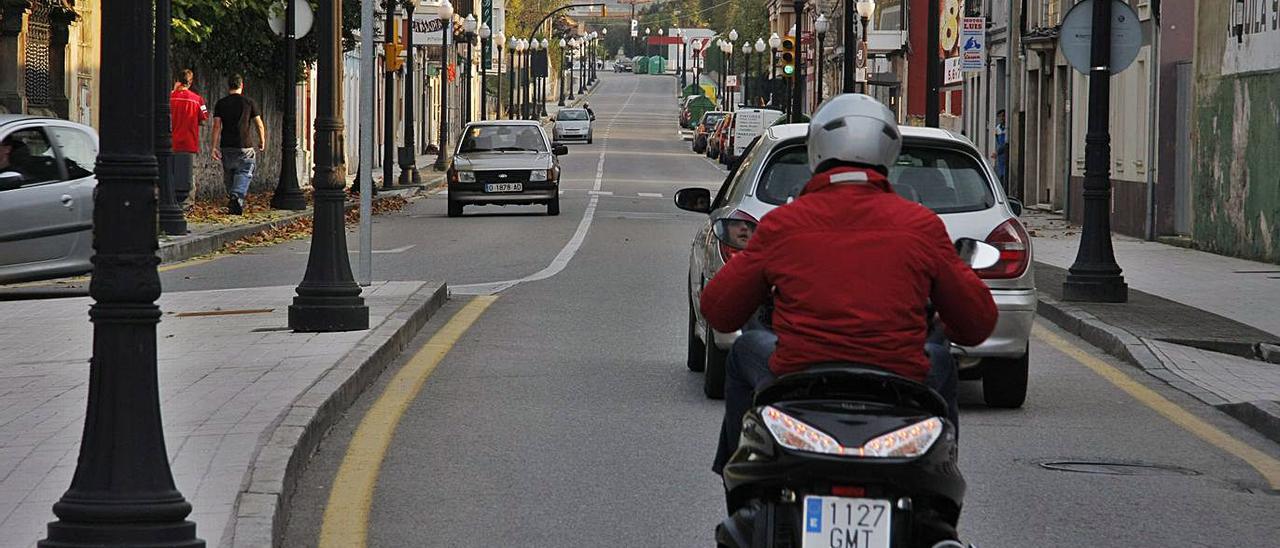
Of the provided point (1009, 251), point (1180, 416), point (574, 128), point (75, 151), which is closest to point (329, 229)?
point (75, 151)

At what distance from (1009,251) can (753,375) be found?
218 inches

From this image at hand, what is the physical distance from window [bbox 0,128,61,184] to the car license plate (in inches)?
640

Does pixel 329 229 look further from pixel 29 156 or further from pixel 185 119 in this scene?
pixel 185 119

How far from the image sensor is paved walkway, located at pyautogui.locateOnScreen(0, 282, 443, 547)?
297 inches

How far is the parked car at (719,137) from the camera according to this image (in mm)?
70938

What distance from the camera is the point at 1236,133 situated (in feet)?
82.0

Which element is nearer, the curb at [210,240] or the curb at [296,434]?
the curb at [296,434]

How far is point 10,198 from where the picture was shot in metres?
17.0

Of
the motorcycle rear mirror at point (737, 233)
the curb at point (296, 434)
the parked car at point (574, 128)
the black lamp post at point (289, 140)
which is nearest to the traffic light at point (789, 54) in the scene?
the black lamp post at point (289, 140)

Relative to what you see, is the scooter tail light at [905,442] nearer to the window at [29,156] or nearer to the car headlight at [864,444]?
the car headlight at [864,444]

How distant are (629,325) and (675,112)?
5181 inches

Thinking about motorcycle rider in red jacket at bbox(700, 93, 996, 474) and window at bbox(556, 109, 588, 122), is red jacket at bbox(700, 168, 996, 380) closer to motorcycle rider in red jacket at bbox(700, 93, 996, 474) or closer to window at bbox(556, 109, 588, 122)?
motorcycle rider in red jacket at bbox(700, 93, 996, 474)

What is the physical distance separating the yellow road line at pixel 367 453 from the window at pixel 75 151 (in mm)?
4895

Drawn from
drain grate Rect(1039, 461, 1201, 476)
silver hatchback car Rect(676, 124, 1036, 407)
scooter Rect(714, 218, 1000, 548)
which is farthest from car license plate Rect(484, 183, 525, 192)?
scooter Rect(714, 218, 1000, 548)
